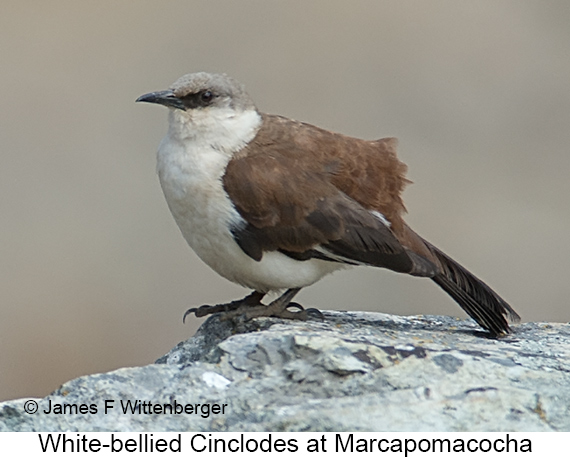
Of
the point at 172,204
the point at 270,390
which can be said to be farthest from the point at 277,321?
the point at 270,390

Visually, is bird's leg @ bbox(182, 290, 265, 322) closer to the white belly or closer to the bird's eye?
the white belly

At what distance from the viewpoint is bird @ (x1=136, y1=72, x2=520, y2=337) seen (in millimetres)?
5375

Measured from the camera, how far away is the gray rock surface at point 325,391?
387cm

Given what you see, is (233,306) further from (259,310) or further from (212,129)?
(212,129)

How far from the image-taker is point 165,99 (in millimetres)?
5582

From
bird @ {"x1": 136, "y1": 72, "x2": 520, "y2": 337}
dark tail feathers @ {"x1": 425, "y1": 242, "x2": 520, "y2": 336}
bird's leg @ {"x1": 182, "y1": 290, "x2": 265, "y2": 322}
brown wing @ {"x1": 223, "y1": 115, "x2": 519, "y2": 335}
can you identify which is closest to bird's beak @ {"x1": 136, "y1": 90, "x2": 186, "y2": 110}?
bird @ {"x1": 136, "y1": 72, "x2": 520, "y2": 337}

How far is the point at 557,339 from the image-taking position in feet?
17.5

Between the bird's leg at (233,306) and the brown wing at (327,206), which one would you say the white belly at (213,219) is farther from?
the bird's leg at (233,306)

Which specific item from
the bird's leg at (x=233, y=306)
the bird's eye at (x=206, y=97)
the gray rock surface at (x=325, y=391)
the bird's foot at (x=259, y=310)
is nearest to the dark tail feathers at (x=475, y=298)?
the bird's foot at (x=259, y=310)

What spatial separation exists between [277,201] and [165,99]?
0.89 meters

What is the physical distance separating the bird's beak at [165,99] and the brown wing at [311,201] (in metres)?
0.48

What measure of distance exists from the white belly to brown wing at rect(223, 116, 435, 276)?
0.19 ft

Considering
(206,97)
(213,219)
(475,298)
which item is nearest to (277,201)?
(213,219)
